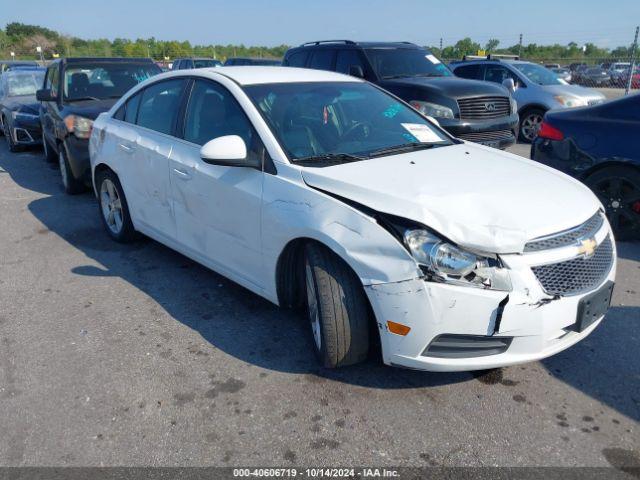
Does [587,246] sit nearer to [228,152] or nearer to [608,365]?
[608,365]

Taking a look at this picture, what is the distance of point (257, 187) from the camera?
341cm

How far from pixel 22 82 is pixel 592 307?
41.7 ft

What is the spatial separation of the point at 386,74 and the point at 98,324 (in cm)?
612

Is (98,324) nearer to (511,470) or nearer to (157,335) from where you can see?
(157,335)

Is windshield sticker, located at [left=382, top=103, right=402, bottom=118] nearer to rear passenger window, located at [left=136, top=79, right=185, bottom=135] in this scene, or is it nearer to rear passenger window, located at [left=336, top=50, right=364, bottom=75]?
rear passenger window, located at [left=136, top=79, right=185, bottom=135]

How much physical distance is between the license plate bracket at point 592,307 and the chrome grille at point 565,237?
0.95ft

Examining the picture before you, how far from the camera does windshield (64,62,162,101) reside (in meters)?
8.06

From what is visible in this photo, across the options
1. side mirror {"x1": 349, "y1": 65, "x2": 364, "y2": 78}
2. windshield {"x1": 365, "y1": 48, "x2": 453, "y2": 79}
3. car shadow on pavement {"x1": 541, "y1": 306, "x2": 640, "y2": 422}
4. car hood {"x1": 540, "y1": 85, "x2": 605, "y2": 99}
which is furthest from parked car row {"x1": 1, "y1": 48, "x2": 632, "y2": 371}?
car hood {"x1": 540, "y1": 85, "x2": 605, "y2": 99}

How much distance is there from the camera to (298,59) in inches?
380

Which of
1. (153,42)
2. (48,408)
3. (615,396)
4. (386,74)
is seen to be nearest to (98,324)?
(48,408)

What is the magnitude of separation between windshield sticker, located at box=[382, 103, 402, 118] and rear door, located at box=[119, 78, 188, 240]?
1.58 m

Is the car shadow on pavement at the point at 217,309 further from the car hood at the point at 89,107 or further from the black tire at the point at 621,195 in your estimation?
the black tire at the point at 621,195

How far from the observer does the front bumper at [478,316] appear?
2.64 meters

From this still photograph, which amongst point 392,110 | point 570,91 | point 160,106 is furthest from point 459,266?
point 570,91
